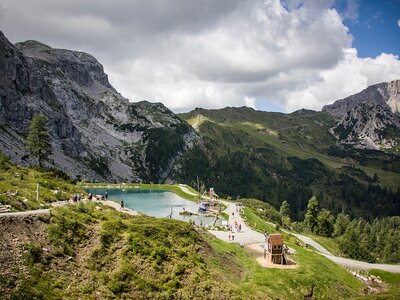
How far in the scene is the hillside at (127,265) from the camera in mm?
30922

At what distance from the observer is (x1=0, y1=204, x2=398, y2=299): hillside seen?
30922 mm

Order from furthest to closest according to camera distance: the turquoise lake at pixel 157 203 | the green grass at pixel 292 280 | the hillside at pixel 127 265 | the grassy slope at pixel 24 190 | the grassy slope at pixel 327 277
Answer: the turquoise lake at pixel 157 203
the grassy slope at pixel 327 277
the green grass at pixel 292 280
the grassy slope at pixel 24 190
the hillside at pixel 127 265

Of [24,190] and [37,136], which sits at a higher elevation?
[37,136]

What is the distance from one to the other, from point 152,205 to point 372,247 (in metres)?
128

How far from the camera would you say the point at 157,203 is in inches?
4395

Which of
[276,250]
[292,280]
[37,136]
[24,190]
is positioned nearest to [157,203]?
[37,136]

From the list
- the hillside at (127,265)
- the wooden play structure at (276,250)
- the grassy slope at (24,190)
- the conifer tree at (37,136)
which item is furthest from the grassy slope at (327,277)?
the conifer tree at (37,136)

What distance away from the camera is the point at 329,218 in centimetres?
14875

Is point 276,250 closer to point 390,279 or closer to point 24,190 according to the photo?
point 390,279

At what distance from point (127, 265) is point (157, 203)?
75.7m

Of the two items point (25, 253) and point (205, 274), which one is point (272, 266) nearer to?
point (205, 274)

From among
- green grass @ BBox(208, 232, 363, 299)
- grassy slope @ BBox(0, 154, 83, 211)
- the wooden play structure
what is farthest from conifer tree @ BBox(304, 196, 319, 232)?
grassy slope @ BBox(0, 154, 83, 211)

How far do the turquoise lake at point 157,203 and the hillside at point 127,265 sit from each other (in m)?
36.6

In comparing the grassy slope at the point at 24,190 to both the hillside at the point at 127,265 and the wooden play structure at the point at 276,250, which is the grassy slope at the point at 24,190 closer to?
the hillside at the point at 127,265
